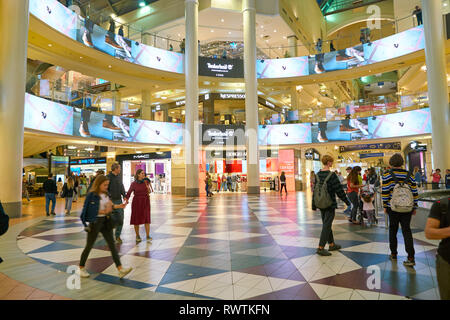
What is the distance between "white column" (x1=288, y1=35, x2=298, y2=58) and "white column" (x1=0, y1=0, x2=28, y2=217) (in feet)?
61.6

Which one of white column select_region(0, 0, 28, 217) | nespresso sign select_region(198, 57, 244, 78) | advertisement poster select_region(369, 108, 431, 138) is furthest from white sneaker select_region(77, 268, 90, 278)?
advertisement poster select_region(369, 108, 431, 138)

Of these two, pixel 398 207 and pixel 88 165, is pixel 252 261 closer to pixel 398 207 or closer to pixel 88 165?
pixel 398 207

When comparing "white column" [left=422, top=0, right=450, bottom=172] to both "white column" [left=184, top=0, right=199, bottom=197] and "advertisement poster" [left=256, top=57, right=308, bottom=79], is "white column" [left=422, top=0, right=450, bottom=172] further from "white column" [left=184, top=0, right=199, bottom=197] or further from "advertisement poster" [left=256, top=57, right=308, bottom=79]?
"white column" [left=184, top=0, right=199, bottom=197]

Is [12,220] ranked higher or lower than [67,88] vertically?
lower

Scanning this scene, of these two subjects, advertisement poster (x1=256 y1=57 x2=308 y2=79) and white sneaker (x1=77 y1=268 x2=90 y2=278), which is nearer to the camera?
white sneaker (x1=77 y1=268 x2=90 y2=278)

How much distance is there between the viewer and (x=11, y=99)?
9.90 meters

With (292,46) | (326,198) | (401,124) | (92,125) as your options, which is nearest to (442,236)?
(326,198)

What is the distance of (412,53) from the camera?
1898 centimetres

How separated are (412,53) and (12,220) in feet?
73.2

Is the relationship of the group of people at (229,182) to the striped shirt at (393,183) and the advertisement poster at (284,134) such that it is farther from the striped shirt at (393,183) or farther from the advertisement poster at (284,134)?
the striped shirt at (393,183)

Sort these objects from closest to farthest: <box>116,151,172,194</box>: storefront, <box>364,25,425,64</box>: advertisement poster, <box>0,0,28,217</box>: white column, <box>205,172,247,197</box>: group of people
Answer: <box>0,0,28,217</box>: white column < <box>364,25,425,64</box>: advertisement poster < <box>116,151,172,194</box>: storefront < <box>205,172,247,197</box>: group of people

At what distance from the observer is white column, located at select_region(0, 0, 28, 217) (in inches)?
384
